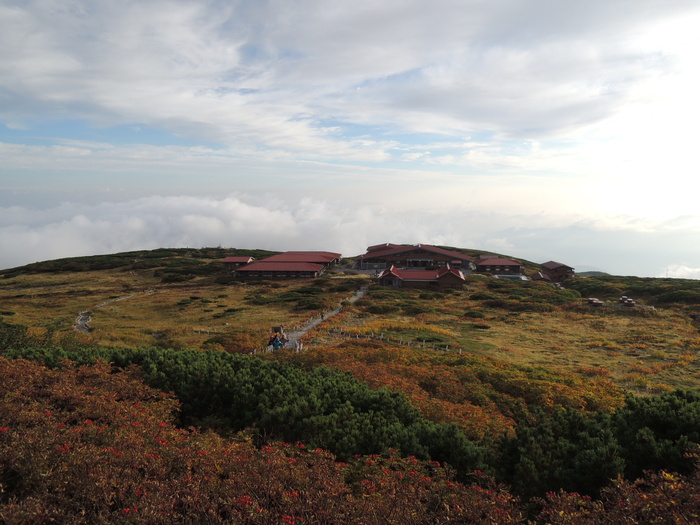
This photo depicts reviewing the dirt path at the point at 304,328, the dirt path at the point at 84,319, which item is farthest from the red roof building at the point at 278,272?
the dirt path at the point at 304,328

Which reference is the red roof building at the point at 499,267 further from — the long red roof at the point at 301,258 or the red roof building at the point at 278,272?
the red roof building at the point at 278,272

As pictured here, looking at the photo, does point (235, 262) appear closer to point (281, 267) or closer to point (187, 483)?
point (281, 267)

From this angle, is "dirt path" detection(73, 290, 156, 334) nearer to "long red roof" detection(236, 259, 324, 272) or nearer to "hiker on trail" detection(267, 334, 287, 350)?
"hiker on trail" detection(267, 334, 287, 350)

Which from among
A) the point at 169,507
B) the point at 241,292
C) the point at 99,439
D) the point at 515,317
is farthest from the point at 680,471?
the point at 241,292

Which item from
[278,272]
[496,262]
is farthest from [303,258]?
[496,262]

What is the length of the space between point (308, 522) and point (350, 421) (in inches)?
216

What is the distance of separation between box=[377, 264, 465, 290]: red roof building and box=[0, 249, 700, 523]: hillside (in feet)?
10.9

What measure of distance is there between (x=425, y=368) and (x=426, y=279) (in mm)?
48107

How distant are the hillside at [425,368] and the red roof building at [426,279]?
10.9 ft

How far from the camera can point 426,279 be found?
232ft

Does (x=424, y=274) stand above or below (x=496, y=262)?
below

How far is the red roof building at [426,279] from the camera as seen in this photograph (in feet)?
226

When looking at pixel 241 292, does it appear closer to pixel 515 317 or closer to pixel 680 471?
pixel 515 317

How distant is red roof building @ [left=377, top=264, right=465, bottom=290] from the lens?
226 ft
